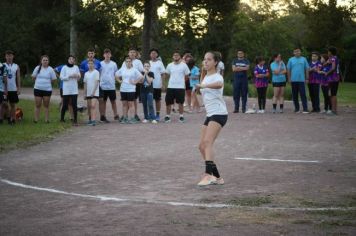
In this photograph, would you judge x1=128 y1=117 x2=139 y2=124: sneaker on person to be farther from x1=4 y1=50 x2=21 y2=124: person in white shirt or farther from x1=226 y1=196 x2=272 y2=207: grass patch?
x1=226 y1=196 x2=272 y2=207: grass patch

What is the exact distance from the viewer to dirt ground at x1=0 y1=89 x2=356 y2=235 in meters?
6.74

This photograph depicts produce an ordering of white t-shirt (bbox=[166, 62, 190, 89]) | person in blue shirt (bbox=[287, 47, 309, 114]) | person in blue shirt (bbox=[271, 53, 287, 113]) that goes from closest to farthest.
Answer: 1. white t-shirt (bbox=[166, 62, 190, 89])
2. person in blue shirt (bbox=[287, 47, 309, 114])
3. person in blue shirt (bbox=[271, 53, 287, 113])

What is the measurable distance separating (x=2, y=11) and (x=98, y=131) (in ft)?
156

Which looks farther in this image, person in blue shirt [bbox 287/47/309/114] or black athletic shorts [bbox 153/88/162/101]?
person in blue shirt [bbox 287/47/309/114]

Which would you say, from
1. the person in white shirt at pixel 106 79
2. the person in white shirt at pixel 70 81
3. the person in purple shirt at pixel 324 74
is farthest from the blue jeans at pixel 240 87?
the person in white shirt at pixel 70 81

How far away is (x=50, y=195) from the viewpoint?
333 inches

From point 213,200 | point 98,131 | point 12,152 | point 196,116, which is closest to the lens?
point 213,200

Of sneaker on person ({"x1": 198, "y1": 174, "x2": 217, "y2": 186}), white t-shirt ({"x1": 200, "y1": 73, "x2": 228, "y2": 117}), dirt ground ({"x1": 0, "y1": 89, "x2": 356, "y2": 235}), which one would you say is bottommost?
dirt ground ({"x1": 0, "y1": 89, "x2": 356, "y2": 235})

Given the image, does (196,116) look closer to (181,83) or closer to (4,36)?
(181,83)

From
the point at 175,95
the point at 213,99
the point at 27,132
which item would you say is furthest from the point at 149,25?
the point at 213,99

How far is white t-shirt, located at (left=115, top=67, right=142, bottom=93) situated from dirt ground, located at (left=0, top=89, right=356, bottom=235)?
3.04 m

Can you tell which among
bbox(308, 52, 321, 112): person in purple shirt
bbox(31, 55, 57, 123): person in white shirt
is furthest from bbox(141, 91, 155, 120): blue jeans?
bbox(308, 52, 321, 112): person in purple shirt

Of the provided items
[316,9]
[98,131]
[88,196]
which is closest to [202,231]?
[88,196]

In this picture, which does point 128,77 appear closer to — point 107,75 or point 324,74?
point 107,75
